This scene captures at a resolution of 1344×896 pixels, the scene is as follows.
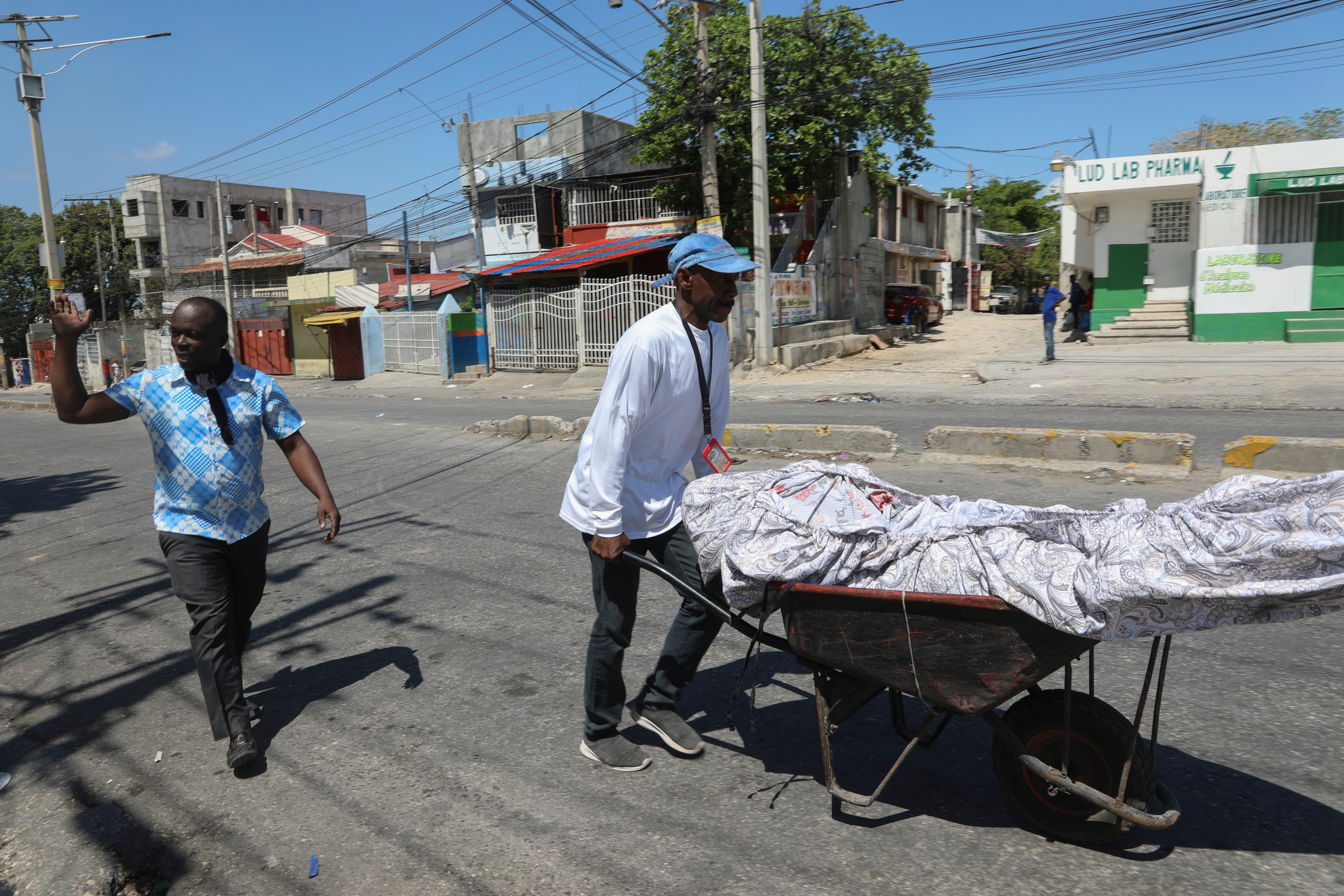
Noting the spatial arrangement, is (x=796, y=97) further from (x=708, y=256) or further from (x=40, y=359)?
(x=40, y=359)

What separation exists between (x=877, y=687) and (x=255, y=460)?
2.52 m

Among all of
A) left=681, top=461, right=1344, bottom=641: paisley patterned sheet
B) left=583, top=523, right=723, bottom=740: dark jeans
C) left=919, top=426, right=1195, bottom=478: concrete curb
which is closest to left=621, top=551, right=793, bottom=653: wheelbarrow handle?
left=583, top=523, right=723, bottom=740: dark jeans

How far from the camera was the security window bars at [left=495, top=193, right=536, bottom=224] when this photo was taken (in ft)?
107

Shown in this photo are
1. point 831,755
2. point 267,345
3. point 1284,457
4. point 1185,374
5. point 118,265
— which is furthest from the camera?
point 118,265

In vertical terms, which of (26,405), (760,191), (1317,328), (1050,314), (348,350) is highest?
(760,191)

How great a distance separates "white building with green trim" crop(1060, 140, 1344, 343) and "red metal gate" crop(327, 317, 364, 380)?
2243 cm

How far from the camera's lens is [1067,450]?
25.5 ft

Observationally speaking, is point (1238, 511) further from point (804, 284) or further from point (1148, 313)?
point (1148, 313)

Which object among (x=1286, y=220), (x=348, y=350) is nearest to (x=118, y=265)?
(x=348, y=350)

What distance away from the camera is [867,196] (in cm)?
2925

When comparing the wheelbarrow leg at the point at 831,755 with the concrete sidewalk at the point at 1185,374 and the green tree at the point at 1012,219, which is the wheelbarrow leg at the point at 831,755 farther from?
the green tree at the point at 1012,219

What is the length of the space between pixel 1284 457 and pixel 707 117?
613 inches

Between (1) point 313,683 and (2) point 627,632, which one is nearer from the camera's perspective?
→ (2) point 627,632

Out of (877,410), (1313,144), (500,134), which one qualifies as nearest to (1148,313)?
(1313,144)
